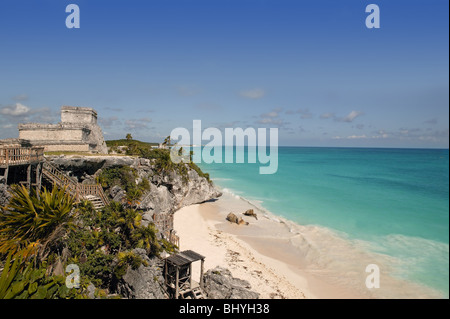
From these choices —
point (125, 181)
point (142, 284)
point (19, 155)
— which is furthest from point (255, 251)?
point (19, 155)

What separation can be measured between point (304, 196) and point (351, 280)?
28.7 m

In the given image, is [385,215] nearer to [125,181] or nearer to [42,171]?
[125,181]

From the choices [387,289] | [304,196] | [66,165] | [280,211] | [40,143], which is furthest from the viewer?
[304,196]

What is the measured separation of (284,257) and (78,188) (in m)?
17.2

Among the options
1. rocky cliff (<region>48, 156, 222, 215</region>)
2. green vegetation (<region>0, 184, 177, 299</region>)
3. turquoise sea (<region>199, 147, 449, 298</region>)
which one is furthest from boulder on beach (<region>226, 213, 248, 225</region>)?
green vegetation (<region>0, 184, 177, 299</region>)

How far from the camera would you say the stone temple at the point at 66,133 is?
21.9 meters

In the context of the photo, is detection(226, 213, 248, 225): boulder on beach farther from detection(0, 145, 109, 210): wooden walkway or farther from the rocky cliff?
detection(0, 145, 109, 210): wooden walkway

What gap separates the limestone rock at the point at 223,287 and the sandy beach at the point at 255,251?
175 cm

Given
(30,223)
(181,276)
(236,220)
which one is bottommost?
(236,220)

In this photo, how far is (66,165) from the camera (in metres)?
18.8

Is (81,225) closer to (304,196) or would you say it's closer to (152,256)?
(152,256)

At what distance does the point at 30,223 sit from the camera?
10398mm
